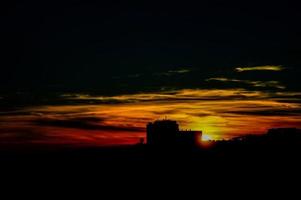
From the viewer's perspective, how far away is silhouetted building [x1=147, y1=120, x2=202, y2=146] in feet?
473

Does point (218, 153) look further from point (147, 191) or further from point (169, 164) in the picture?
point (147, 191)

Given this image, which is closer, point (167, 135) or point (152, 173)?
point (152, 173)

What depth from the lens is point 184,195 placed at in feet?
184

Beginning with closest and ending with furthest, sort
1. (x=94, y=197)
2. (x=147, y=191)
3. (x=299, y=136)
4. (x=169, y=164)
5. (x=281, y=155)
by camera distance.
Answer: (x=94, y=197) < (x=147, y=191) < (x=169, y=164) < (x=281, y=155) < (x=299, y=136)

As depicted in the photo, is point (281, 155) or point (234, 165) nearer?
point (234, 165)

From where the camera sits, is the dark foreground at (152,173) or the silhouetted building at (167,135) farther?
the silhouetted building at (167,135)

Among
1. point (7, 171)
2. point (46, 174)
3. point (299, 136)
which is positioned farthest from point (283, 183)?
point (299, 136)

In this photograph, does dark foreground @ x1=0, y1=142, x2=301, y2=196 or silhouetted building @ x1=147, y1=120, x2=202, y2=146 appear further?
silhouetted building @ x1=147, y1=120, x2=202, y2=146

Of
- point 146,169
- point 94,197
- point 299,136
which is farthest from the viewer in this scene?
point 299,136

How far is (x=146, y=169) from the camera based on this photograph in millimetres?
85438

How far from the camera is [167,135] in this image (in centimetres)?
14500

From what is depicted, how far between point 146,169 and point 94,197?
30.7 meters

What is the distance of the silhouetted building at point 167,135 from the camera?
144250 millimetres

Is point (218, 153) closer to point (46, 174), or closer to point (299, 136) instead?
point (299, 136)
